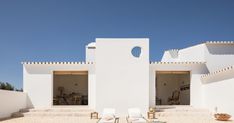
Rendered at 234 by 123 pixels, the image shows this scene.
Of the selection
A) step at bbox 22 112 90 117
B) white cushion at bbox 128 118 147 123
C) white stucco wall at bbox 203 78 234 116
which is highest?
white stucco wall at bbox 203 78 234 116

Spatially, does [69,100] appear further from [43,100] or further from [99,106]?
[99,106]

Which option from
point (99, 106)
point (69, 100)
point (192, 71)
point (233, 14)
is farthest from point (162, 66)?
point (69, 100)

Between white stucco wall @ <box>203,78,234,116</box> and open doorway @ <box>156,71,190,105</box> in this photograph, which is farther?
open doorway @ <box>156,71,190,105</box>

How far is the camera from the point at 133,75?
53.7 ft

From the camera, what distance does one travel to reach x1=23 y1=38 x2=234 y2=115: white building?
16.3m

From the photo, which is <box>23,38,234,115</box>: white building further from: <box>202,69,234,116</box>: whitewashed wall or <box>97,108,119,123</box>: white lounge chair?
<box>97,108,119,123</box>: white lounge chair

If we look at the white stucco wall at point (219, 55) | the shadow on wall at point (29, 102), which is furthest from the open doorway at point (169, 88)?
the shadow on wall at point (29, 102)

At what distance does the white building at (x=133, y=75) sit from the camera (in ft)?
53.4

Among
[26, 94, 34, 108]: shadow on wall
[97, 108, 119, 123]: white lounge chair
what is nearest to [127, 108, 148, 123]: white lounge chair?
[97, 108, 119, 123]: white lounge chair

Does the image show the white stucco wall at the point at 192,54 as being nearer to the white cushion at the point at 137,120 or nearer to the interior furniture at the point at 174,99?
the interior furniture at the point at 174,99

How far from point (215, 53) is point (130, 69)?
5.88 metres

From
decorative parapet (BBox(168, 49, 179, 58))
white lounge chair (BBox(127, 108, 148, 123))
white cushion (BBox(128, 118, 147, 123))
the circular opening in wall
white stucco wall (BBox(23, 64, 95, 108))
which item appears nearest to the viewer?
white cushion (BBox(128, 118, 147, 123))

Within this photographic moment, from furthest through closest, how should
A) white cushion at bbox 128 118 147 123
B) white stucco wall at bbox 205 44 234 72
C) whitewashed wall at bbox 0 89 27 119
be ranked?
white stucco wall at bbox 205 44 234 72 < whitewashed wall at bbox 0 89 27 119 < white cushion at bbox 128 118 147 123

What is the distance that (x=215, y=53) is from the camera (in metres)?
18.4
